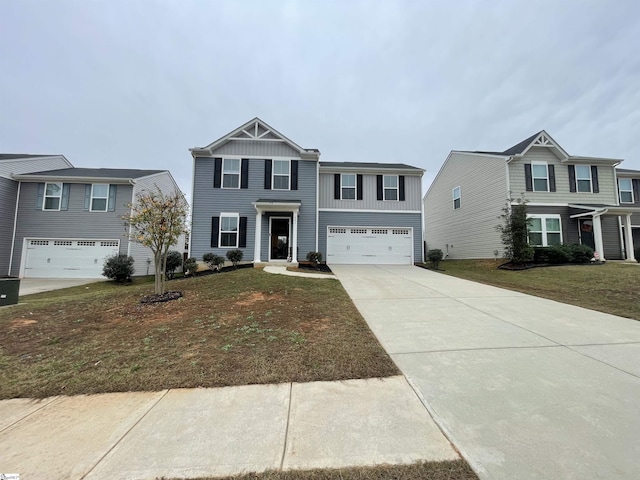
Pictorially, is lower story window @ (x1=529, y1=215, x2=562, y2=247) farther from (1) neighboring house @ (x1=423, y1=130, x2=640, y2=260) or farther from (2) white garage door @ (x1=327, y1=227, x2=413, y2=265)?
(2) white garage door @ (x1=327, y1=227, x2=413, y2=265)

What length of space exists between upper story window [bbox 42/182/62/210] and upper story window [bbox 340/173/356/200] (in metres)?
16.6

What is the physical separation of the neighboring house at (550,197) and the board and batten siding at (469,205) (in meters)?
0.06

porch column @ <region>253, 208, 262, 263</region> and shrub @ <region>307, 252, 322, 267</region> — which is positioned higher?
porch column @ <region>253, 208, 262, 263</region>

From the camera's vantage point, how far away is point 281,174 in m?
15.4

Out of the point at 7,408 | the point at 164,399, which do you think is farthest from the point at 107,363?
the point at 164,399

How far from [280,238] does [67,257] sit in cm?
1223

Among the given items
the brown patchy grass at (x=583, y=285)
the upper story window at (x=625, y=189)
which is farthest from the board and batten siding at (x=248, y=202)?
the upper story window at (x=625, y=189)

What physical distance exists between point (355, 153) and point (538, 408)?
1126 inches

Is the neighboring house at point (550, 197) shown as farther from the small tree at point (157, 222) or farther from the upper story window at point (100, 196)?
the upper story window at point (100, 196)

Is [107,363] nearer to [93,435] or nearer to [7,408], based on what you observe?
[7,408]

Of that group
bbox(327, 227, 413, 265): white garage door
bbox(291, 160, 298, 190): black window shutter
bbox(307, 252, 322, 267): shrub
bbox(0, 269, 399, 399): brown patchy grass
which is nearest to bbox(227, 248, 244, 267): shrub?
bbox(307, 252, 322, 267): shrub

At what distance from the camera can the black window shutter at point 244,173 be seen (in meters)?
15.1

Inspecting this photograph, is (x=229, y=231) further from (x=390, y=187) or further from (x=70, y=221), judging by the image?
(x=390, y=187)

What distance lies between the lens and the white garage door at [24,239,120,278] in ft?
50.0
